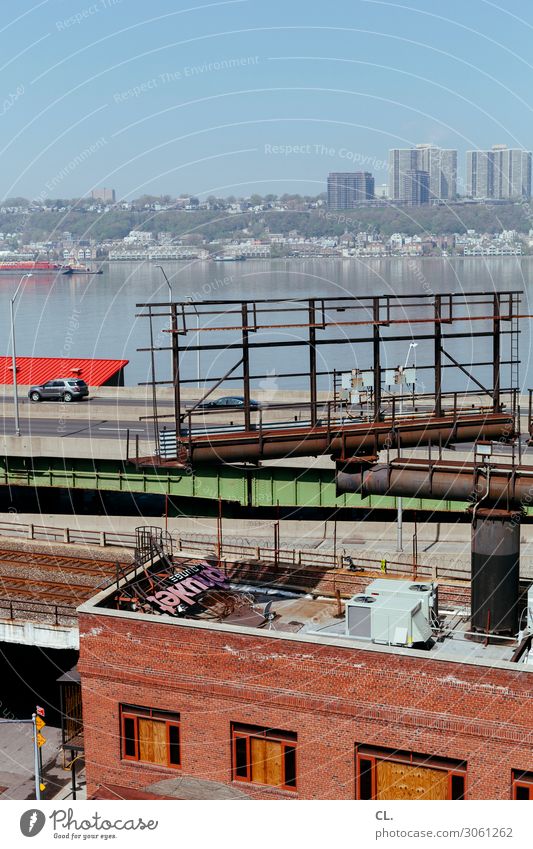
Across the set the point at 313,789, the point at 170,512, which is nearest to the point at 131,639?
the point at 313,789

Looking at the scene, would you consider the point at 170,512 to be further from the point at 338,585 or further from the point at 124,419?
the point at 338,585

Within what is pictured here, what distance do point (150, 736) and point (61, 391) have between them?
3892 centimetres

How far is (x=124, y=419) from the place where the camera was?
163 ft

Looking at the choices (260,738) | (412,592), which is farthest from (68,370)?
(260,738)

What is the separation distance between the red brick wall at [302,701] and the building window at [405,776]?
180mm

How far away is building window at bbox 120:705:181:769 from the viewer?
20.1 metres

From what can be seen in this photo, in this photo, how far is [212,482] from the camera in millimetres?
39156

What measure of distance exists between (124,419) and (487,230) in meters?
101

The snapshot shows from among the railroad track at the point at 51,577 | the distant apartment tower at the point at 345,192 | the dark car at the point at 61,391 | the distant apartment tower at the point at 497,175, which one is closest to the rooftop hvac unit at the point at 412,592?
the railroad track at the point at 51,577

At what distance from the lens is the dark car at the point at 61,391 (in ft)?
188
